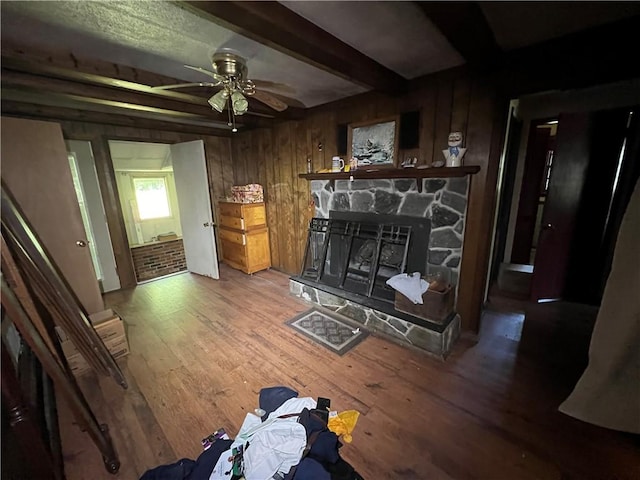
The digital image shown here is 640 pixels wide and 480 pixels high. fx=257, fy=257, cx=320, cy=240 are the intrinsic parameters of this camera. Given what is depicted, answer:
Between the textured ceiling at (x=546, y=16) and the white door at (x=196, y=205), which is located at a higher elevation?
the textured ceiling at (x=546, y=16)

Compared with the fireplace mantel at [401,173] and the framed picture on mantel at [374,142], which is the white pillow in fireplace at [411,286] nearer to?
the fireplace mantel at [401,173]

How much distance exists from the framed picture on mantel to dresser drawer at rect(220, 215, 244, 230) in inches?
77.2

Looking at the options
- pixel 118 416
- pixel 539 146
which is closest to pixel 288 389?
pixel 118 416

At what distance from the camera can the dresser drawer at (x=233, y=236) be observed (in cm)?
396

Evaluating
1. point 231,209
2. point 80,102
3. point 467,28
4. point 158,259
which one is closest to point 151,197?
point 158,259

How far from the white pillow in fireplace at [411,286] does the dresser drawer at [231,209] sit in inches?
101

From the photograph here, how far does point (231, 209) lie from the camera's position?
404cm

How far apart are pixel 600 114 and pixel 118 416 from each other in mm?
4907

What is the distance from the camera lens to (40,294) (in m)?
1.41

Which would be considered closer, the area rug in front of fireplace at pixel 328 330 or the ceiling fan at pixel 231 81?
the ceiling fan at pixel 231 81

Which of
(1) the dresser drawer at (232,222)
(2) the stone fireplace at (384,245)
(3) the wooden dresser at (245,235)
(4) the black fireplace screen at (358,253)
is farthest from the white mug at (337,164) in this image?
(1) the dresser drawer at (232,222)

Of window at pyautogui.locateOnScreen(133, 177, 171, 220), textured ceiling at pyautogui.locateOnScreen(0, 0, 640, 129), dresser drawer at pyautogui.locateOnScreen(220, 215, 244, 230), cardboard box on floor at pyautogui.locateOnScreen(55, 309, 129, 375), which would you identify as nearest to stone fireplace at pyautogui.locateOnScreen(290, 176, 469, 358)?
textured ceiling at pyautogui.locateOnScreen(0, 0, 640, 129)

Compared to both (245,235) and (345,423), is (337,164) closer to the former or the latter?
(245,235)

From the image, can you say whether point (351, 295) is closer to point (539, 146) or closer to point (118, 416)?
point (118, 416)
